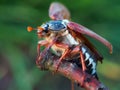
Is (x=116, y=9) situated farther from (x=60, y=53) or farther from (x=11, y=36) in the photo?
(x=60, y=53)

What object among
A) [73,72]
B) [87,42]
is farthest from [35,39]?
[73,72]

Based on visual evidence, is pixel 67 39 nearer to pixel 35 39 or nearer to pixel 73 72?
pixel 73 72

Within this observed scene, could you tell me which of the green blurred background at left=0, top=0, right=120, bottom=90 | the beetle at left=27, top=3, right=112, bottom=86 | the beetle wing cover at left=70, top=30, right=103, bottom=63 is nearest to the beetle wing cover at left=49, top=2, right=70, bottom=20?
the beetle at left=27, top=3, right=112, bottom=86

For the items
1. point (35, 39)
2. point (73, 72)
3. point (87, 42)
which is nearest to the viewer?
point (73, 72)

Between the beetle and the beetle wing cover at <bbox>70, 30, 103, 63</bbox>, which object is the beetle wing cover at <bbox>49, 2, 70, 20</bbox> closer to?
the beetle

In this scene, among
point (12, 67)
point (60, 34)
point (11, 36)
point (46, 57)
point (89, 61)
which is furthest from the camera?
point (11, 36)

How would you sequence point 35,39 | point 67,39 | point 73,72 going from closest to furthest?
point 73,72 → point 67,39 → point 35,39

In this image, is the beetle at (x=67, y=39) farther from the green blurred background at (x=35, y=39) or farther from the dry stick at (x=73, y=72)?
the green blurred background at (x=35, y=39)

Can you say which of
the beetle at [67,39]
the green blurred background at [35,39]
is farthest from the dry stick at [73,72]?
the green blurred background at [35,39]

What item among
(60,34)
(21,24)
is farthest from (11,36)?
(60,34)
